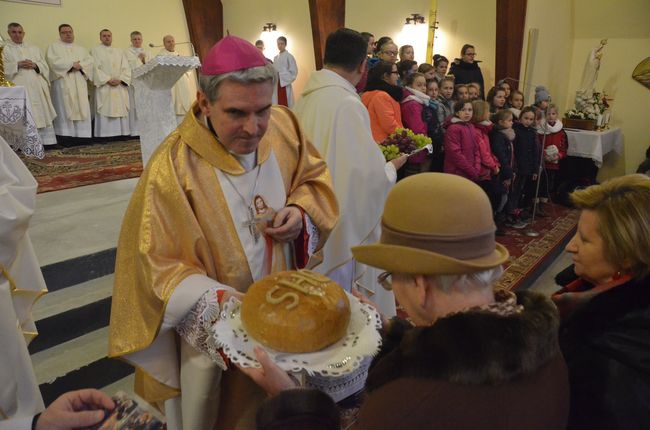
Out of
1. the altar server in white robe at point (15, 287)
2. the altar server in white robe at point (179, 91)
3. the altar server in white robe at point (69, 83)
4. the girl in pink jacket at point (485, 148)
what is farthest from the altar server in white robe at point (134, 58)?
the altar server in white robe at point (15, 287)

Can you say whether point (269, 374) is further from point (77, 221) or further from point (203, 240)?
point (77, 221)

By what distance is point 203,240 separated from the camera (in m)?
1.78

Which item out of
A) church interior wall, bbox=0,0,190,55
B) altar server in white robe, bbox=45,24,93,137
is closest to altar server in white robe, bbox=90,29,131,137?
altar server in white robe, bbox=45,24,93,137

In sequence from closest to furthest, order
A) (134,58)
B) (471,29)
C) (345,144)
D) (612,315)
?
1. (612,315)
2. (345,144)
3. (471,29)
4. (134,58)

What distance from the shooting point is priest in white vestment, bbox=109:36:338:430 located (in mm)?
1671

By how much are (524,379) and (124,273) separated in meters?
1.38

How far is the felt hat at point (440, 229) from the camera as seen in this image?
40.8 inches

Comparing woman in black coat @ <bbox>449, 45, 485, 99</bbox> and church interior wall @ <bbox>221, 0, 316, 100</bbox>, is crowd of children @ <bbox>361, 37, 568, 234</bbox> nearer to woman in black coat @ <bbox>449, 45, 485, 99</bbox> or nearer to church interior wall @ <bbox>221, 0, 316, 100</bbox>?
woman in black coat @ <bbox>449, 45, 485, 99</bbox>

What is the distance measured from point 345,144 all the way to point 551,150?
5.92 m

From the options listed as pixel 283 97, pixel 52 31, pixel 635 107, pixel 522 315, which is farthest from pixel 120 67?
pixel 522 315

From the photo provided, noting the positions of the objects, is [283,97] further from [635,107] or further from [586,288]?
[586,288]

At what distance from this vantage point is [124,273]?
1.77m

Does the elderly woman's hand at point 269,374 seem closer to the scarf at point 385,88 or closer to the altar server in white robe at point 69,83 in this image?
the scarf at point 385,88

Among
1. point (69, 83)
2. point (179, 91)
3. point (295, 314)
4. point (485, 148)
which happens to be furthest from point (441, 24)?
point (295, 314)
